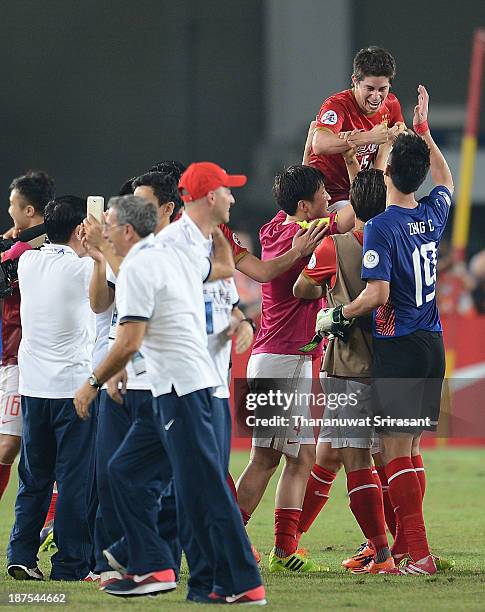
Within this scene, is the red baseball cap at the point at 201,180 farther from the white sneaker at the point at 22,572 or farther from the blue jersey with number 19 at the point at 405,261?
the white sneaker at the point at 22,572

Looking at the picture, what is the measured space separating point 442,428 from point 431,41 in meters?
18.3

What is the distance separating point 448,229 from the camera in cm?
2744

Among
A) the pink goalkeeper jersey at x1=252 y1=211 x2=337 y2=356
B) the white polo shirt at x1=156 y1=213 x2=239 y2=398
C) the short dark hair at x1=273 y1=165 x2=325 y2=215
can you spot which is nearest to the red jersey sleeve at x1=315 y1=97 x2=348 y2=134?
the short dark hair at x1=273 y1=165 x2=325 y2=215

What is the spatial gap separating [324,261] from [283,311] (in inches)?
25.4

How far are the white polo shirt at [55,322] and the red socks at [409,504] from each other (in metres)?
1.75

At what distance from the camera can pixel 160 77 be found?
99.5 ft

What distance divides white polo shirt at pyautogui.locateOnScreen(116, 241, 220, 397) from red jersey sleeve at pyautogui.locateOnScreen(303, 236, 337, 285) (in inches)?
54.7

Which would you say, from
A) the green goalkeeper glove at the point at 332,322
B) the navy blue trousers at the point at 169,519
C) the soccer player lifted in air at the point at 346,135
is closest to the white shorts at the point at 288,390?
the soccer player lifted in air at the point at 346,135

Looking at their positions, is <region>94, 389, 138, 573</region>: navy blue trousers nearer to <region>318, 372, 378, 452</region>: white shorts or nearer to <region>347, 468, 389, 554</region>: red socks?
<region>318, 372, 378, 452</region>: white shorts

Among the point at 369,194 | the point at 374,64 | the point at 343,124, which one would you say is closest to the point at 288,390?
the point at 369,194

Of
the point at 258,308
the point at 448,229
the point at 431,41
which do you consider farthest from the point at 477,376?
the point at 431,41

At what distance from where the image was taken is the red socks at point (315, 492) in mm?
7945

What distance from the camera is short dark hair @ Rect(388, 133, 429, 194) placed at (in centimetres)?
711

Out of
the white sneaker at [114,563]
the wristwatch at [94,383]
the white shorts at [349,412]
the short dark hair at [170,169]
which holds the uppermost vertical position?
the short dark hair at [170,169]
